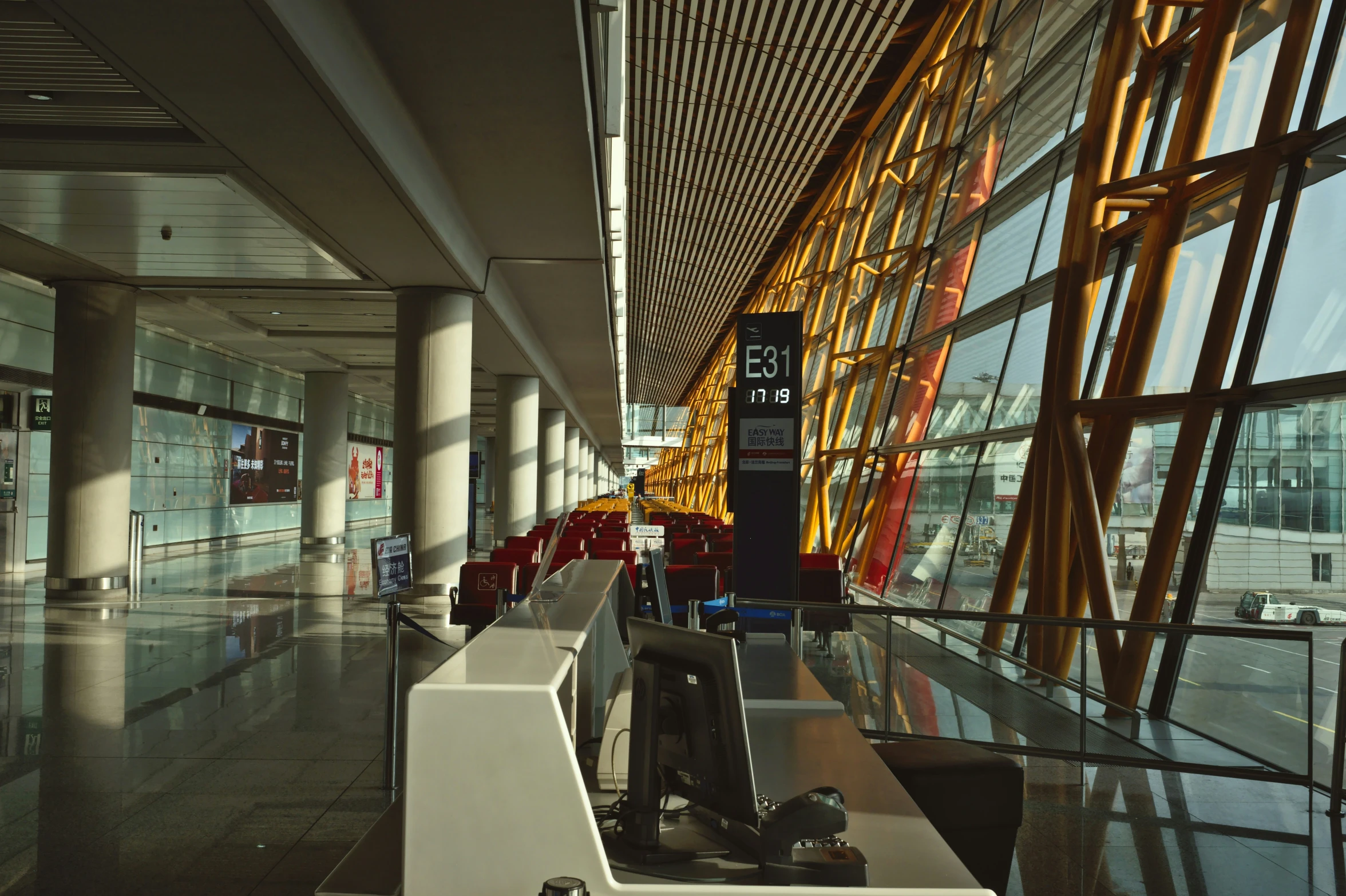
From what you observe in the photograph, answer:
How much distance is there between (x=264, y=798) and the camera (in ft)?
16.9

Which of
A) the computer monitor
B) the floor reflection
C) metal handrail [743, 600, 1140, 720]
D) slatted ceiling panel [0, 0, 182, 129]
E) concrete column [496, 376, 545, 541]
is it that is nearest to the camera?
the computer monitor

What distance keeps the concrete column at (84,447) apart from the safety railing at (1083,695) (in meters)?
10.7

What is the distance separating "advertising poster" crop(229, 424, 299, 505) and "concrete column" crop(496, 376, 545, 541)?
24.7ft

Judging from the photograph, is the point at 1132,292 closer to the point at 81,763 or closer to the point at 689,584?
the point at 689,584

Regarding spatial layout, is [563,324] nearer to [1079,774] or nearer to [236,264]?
[236,264]

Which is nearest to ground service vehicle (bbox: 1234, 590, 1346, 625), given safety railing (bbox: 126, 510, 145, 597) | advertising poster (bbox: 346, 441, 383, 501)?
safety railing (bbox: 126, 510, 145, 597)

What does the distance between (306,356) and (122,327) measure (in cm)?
920

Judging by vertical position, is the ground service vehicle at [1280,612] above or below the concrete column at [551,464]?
below

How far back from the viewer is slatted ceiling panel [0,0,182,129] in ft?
18.7

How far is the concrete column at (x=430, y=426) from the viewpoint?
12930mm

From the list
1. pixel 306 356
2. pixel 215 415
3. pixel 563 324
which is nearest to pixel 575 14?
pixel 563 324

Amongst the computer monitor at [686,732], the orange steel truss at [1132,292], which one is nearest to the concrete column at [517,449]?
the orange steel truss at [1132,292]

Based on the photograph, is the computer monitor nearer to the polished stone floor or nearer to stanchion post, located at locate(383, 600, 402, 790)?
the polished stone floor

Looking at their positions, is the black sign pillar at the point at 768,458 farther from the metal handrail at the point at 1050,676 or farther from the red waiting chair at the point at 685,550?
the red waiting chair at the point at 685,550
